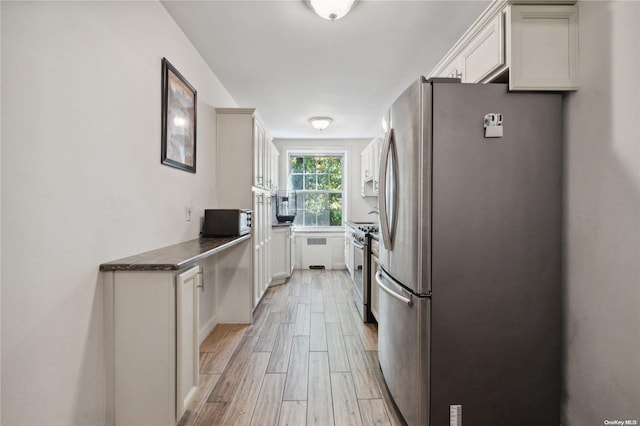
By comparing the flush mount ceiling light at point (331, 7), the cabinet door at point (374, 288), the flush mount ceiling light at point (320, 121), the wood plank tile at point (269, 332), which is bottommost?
the wood plank tile at point (269, 332)

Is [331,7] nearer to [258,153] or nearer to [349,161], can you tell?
[258,153]

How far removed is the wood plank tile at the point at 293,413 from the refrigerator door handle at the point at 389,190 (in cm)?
111

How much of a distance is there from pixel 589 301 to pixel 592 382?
1.26 ft

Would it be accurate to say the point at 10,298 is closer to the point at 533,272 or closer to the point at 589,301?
the point at 533,272

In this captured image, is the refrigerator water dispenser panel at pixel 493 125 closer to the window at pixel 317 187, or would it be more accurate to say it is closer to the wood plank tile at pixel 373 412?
the wood plank tile at pixel 373 412

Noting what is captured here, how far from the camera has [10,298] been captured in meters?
1.01

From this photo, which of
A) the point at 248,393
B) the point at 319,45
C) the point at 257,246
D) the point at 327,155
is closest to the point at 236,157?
the point at 257,246

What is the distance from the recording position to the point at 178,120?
226cm

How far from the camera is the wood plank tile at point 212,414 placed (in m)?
1.66

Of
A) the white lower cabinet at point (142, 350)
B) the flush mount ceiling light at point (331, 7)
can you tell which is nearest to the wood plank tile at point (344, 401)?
the white lower cabinet at point (142, 350)

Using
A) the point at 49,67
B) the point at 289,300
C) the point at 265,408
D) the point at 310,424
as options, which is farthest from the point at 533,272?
the point at 289,300

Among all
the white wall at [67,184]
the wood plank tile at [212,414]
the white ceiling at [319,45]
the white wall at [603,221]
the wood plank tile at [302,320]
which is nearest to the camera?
the white wall at [67,184]

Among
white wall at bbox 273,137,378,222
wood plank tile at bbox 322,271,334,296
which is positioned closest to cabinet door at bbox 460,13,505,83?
wood plank tile at bbox 322,271,334,296

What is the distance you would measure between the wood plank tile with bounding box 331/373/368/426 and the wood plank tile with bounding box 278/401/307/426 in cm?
19
